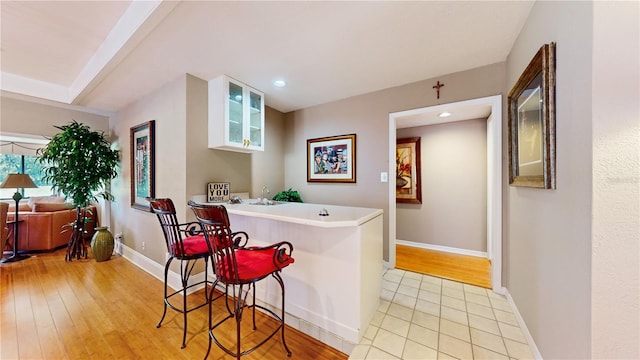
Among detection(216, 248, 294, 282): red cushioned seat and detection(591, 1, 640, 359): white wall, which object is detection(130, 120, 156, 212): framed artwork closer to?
detection(216, 248, 294, 282): red cushioned seat

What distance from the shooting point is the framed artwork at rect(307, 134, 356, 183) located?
123 inches

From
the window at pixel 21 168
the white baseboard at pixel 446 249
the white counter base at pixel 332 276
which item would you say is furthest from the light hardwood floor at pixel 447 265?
the window at pixel 21 168

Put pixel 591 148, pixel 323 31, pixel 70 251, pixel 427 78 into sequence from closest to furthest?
1. pixel 591 148
2. pixel 323 31
3. pixel 427 78
4. pixel 70 251

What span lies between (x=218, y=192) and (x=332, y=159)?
5.42 ft

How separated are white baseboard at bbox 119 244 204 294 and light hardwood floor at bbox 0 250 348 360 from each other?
0.09 meters

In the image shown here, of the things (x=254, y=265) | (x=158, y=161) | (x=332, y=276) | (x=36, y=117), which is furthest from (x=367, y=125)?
(x=36, y=117)

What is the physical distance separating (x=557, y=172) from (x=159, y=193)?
364 cm

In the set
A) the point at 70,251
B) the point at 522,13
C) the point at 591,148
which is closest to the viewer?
the point at 591,148

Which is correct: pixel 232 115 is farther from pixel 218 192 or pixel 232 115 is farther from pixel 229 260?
pixel 229 260

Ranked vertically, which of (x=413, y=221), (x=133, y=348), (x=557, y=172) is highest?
(x=557, y=172)

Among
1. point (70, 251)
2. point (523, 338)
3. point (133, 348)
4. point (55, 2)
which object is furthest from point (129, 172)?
point (523, 338)

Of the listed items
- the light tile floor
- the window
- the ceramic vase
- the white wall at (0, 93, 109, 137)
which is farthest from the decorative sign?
the window

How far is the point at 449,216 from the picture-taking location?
Answer: 11.6 ft

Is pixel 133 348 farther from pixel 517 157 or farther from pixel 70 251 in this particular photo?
pixel 517 157
